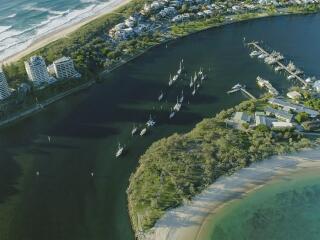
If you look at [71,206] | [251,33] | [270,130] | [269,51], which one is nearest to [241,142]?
[270,130]

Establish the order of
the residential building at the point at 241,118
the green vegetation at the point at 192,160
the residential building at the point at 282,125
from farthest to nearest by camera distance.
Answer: the residential building at the point at 241,118
the residential building at the point at 282,125
the green vegetation at the point at 192,160

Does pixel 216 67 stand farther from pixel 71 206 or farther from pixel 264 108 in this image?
pixel 71 206

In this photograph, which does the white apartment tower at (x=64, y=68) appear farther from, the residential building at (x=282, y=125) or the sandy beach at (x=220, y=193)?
the sandy beach at (x=220, y=193)

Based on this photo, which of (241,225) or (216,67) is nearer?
(241,225)

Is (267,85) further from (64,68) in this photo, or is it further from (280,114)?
(64,68)

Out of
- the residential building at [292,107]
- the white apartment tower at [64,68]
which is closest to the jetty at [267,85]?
the residential building at [292,107]

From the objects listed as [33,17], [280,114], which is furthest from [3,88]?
[280,114]

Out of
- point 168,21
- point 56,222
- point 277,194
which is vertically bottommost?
point 277,194

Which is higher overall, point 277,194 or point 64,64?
point 64,64
